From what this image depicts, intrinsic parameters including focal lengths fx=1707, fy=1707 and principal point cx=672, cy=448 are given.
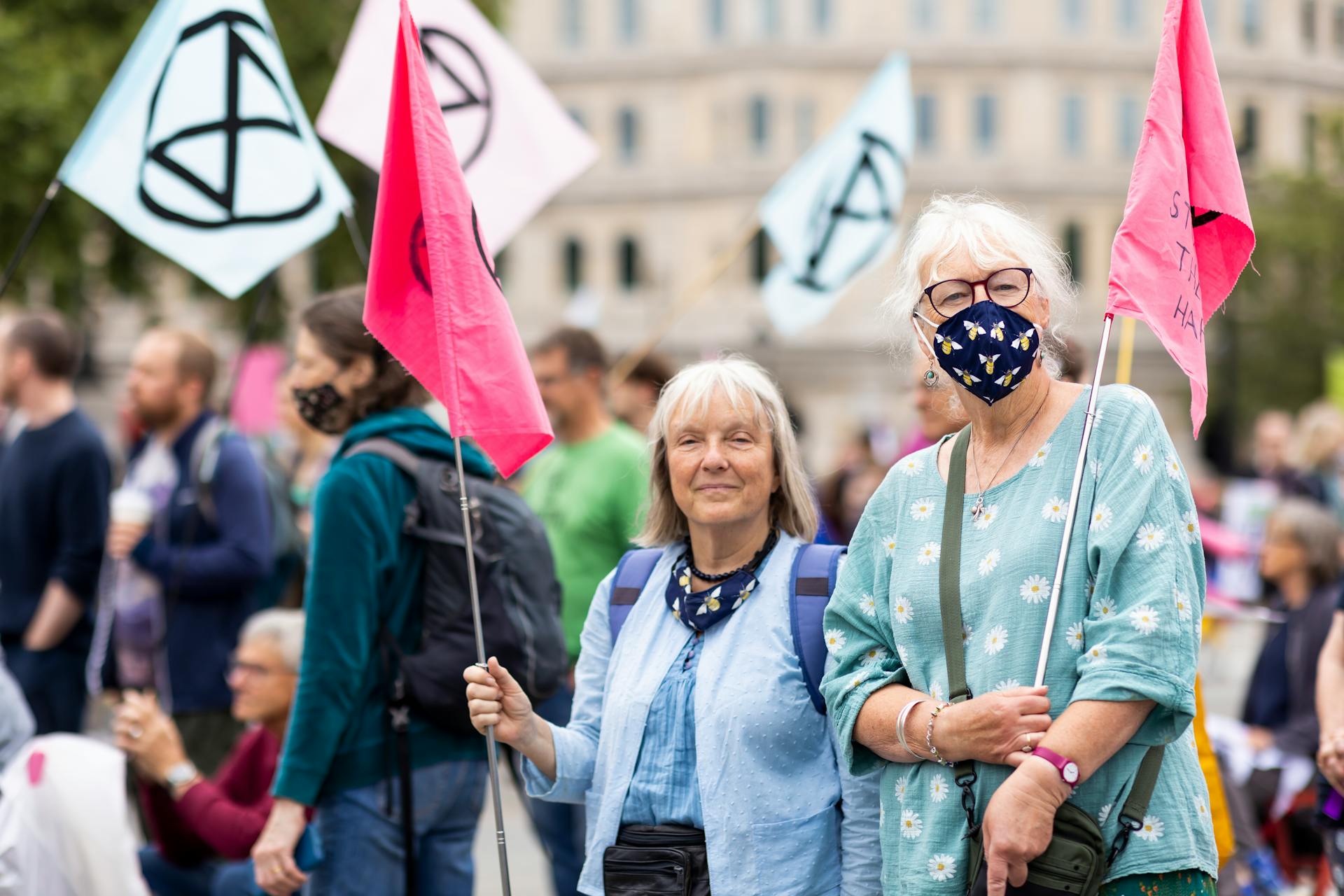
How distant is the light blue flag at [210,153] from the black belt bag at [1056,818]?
3018 mm

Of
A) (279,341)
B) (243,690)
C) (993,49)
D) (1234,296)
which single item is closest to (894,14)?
(993,49)

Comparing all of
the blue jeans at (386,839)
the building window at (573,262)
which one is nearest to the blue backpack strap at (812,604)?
the blue jeans at (386,839)

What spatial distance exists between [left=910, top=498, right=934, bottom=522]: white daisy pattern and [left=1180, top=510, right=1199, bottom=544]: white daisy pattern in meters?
0.46

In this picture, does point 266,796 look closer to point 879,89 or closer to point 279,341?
point 879,89

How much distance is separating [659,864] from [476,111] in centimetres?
360

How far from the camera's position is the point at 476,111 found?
6.30 meters

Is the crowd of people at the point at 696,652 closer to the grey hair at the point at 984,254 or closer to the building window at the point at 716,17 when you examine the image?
the grey hair at the point at 984,254

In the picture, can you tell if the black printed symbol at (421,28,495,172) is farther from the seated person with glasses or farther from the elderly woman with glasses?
the elderly woman with glasses

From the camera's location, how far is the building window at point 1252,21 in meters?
61.0

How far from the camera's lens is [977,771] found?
118 inches

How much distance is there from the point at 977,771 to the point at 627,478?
3.33 metres

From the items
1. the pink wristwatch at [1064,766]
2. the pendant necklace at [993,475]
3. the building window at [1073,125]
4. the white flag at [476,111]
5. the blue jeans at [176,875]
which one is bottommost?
the blue jeans at [176,875]

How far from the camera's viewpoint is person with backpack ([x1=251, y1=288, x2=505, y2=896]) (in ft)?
13.5

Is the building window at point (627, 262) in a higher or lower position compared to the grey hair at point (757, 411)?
higher
